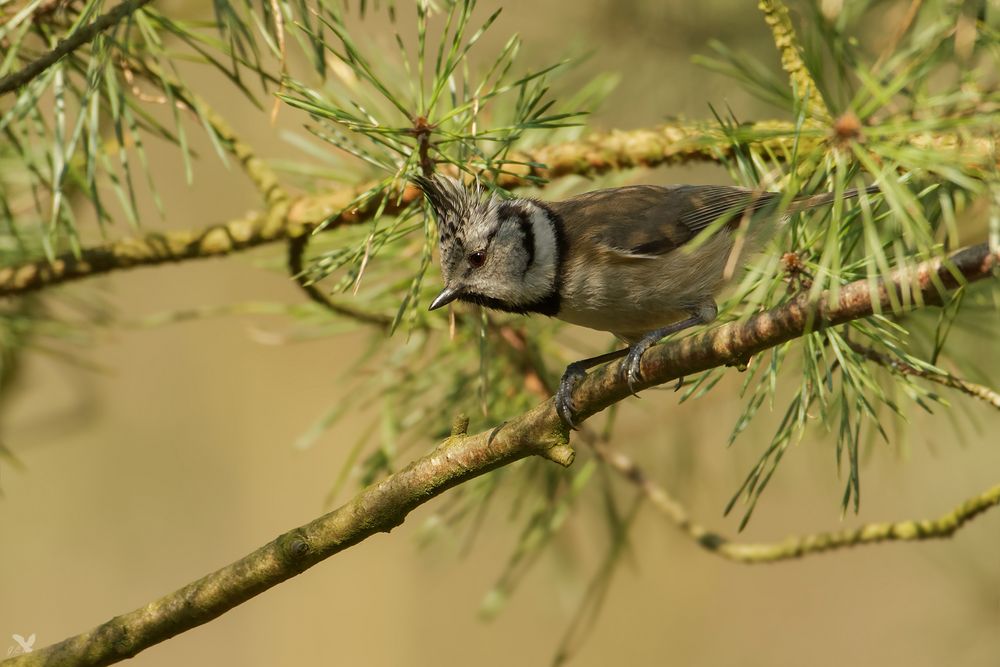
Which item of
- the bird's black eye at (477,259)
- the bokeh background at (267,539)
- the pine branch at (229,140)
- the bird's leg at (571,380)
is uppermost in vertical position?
the pine branch at (229,140)

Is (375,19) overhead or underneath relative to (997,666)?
overhead

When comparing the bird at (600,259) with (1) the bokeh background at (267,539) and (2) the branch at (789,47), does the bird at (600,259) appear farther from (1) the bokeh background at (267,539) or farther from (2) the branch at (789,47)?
(1) the bokeh background at (267,539)

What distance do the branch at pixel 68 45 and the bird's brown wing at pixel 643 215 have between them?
3.67 feet

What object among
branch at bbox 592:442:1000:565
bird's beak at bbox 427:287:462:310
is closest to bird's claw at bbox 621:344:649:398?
branch at bbox 592:442:1000:565

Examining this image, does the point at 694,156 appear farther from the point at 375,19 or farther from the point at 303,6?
the point at 375,19

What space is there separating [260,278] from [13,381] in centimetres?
206

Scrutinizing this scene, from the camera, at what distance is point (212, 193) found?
14.9 feet

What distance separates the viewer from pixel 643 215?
247 centimetres

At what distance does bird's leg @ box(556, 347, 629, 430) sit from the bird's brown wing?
9.5 inches

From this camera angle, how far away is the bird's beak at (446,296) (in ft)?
7.54

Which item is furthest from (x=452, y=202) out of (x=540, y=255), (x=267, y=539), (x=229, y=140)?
(x=267, y=539)

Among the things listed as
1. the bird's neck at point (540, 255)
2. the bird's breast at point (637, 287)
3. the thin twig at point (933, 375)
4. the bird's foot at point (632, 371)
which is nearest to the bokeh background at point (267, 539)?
the bird's neck at point (540, 255)

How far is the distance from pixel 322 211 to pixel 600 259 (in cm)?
66

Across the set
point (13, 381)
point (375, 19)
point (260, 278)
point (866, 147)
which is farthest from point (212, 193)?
point (866, 147)
